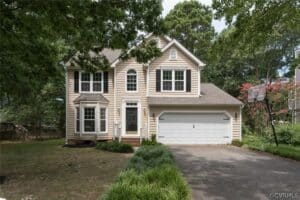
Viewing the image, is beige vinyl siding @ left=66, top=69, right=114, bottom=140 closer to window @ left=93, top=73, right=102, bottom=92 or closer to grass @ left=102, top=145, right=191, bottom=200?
window @ left=93, top=73, right=102, bottom=92

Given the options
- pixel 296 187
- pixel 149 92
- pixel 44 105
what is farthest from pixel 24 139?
pixel 296 187

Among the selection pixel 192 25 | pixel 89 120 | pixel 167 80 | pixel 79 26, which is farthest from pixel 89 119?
pixel 192 25

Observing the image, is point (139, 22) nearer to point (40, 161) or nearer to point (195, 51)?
point (40, 161)

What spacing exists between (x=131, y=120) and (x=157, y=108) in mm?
1837

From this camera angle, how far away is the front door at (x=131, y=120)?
24188 millimetres

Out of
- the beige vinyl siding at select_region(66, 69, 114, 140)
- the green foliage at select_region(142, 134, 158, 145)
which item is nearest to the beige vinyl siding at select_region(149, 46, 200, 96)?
the green foliage at select_region(142, 134, 158, 145)

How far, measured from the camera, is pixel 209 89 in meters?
26.9

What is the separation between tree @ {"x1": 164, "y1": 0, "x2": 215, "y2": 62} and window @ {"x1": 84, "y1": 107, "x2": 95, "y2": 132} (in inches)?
775

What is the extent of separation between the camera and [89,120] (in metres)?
24.2

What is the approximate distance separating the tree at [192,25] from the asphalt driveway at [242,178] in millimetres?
27587

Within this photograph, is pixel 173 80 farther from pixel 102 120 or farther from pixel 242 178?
pixel 242 178

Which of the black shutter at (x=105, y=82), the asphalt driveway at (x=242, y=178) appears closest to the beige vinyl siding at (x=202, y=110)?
the black shutter at (x=105, y=82)

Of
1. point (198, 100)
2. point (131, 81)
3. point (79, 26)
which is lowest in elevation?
point (198, 100)

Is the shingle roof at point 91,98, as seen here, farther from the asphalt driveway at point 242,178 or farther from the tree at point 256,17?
the tree at point 256,17
